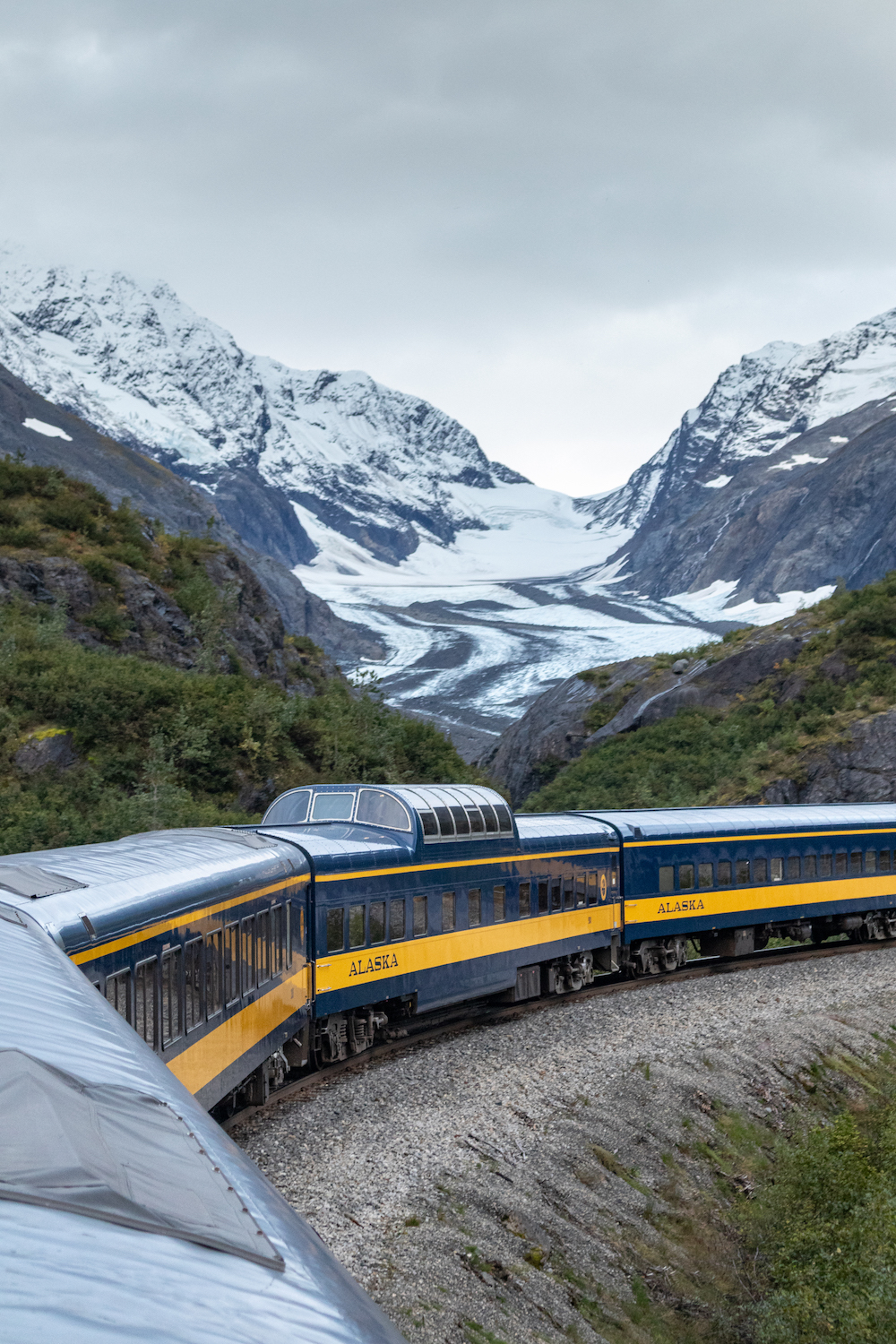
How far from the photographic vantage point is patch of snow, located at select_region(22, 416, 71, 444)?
129375mm

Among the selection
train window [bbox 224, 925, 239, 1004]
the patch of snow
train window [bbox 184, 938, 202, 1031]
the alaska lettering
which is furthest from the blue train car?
the patch of snow

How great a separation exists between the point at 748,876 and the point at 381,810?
34.3 feet

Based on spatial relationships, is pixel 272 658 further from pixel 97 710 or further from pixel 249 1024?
pixel 249 1024

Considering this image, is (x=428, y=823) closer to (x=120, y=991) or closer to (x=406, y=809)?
(x=406, y=809)

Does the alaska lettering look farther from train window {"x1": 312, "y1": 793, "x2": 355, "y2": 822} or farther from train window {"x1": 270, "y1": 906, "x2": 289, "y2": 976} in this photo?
train window {"x1": 312, "y1": 793, "x2": 355, "y2": 822}

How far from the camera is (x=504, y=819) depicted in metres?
18.5

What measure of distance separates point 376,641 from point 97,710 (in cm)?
14109

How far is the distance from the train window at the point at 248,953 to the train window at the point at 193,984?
122cm

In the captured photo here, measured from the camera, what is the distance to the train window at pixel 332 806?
17.6 metres

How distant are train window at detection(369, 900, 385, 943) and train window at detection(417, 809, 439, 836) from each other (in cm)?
Result: 140

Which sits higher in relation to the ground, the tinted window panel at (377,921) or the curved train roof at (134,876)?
the curved train roof at (134,876)

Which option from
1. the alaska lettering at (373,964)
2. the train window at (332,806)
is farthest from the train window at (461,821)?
the alaska lettering at (373,964)

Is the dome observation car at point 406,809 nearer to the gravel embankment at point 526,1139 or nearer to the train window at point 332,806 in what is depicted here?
the train window at point 332,806

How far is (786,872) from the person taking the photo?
24.9m
